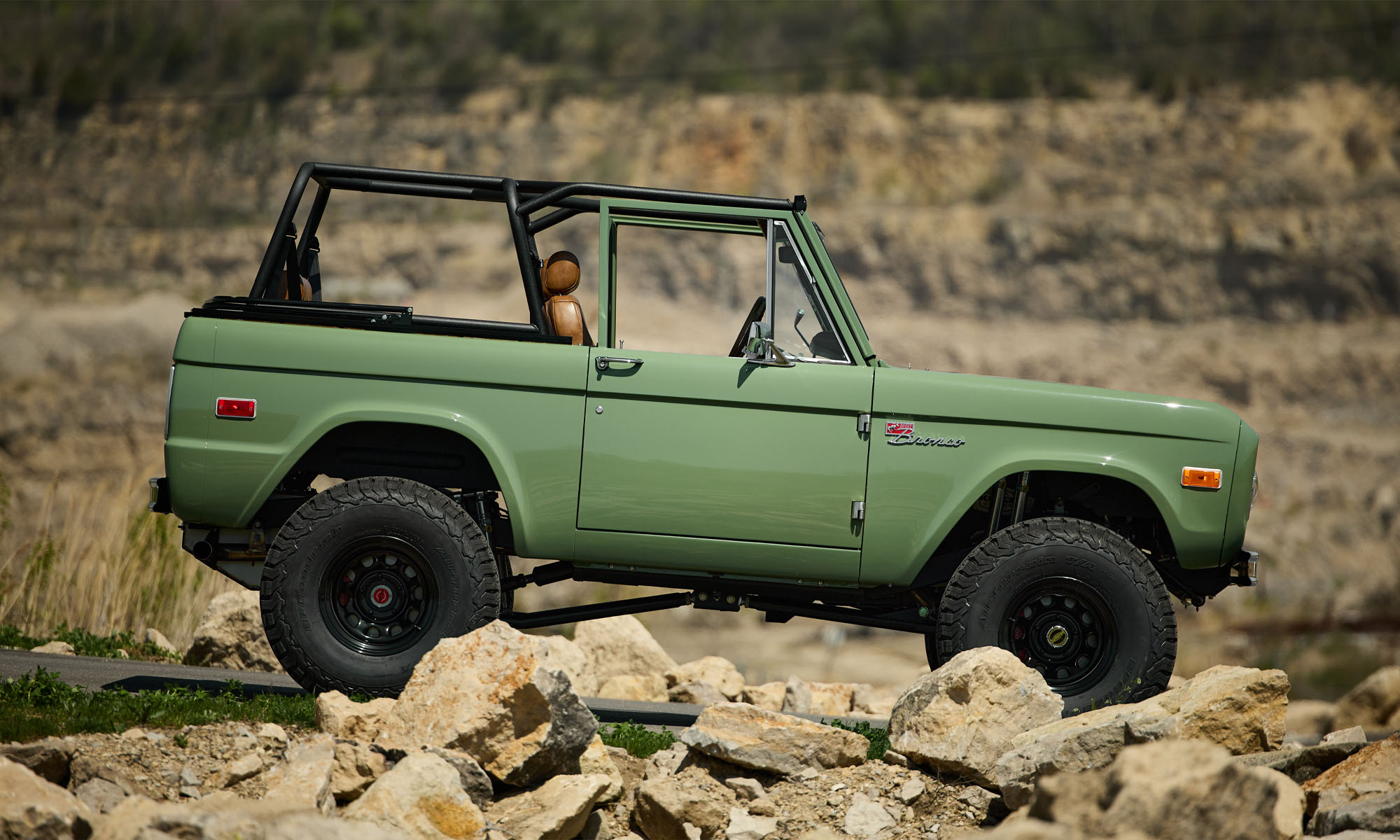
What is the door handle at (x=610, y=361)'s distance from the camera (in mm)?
5711

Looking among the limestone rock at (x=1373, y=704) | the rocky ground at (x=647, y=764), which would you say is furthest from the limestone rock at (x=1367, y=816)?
the limestone rock at (x=1373, y=704)

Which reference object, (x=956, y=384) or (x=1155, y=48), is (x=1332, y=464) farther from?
(x=956, y=384)

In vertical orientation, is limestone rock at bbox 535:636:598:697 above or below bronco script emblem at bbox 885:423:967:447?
below

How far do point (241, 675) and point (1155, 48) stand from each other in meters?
29.4

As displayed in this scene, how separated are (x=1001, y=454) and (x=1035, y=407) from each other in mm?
275

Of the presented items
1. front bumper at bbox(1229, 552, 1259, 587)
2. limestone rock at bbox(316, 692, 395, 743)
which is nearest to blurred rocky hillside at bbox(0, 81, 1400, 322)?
front bumper at bbox(1229, 552, 1259, 587)

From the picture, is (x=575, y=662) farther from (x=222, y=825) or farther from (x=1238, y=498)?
(x=222, y=825)

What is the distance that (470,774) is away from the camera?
15.6 ft

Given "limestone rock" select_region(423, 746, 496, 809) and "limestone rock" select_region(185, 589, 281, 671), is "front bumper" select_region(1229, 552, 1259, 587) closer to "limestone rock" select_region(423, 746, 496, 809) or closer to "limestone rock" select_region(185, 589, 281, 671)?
"limestone rock" select_region(423, 746, 496, 809)

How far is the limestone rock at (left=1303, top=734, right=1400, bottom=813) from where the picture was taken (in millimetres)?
4711

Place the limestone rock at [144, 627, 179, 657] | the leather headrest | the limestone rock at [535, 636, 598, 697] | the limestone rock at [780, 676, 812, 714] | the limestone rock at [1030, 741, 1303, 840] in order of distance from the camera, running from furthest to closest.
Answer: the limestone rock at [144, 627, 179, 657] → the limestone rock at [535, 636, 598, 697] → the limestone rock at [780, 676, 812, 714] → the leather headrest → the limestone rock at [1030, 741, 1303, 840]

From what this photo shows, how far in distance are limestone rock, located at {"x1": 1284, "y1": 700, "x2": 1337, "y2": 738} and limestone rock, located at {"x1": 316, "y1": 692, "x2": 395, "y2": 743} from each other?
34.8 ft

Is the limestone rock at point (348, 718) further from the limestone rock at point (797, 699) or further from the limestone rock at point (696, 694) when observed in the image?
the limestone rock at point (696, 694)

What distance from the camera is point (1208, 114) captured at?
94.1ft
